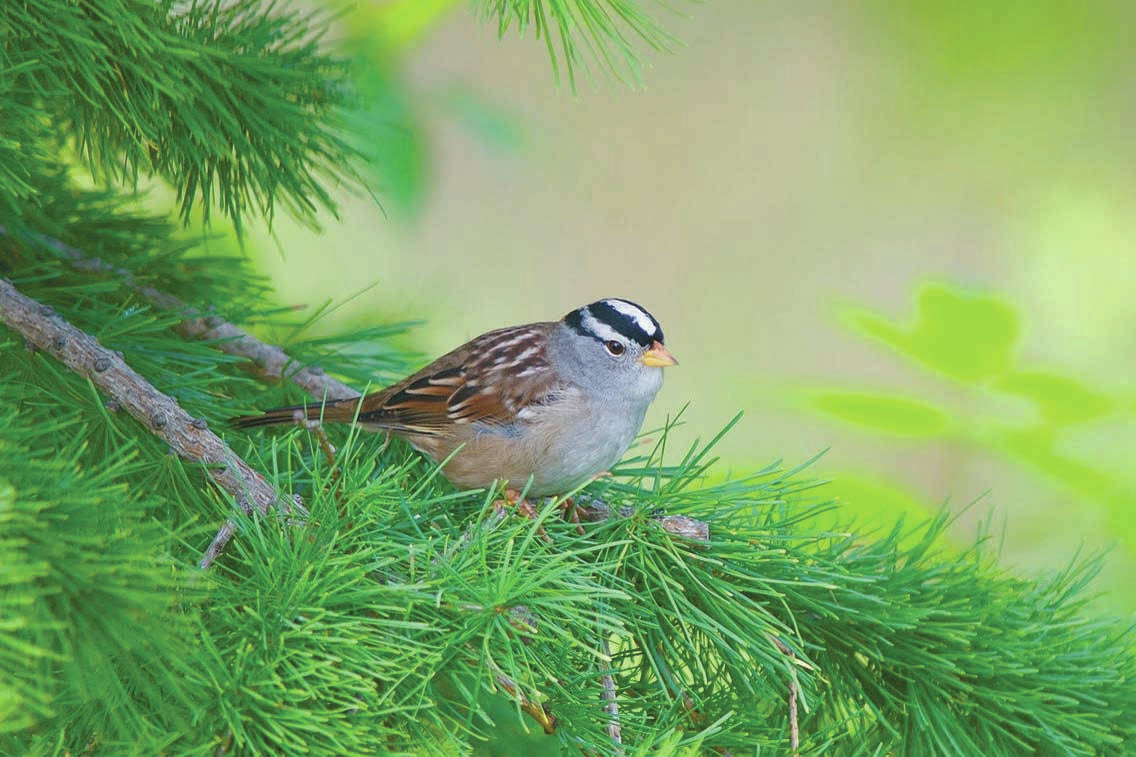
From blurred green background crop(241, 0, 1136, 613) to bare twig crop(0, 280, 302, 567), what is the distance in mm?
710

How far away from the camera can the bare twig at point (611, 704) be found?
1.21 meters

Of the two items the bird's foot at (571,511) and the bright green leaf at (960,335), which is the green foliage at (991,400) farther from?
the bird's foot at (571,511)

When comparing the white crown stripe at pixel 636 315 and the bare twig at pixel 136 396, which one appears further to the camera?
the white crown stripe at pixel 636 315

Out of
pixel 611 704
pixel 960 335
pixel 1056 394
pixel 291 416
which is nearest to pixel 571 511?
pixel 611 704

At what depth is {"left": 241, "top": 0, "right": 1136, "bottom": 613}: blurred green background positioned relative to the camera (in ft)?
7.53

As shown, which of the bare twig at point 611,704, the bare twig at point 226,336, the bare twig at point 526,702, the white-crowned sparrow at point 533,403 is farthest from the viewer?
the white-crowned sparrow at point 533,403

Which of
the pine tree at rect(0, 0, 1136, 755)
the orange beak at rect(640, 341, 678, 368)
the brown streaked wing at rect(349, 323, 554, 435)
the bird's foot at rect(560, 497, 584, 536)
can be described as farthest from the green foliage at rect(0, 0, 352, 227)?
the orange beak at rect(640, 341, 678, 368)

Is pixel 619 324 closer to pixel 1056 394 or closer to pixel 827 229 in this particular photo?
pixel 1056 394

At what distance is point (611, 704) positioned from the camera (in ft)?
4.14

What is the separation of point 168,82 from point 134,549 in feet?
2.43

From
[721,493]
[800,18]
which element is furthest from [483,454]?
[800,18]

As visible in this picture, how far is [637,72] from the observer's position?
1.41 metres

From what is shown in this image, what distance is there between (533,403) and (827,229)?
455 cm

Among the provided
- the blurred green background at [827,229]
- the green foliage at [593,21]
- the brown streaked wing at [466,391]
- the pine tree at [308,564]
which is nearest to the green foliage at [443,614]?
the pine tree at [308,564]
